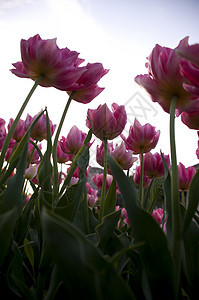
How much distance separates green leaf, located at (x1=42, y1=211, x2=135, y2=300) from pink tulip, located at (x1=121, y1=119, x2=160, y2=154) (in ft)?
1.78

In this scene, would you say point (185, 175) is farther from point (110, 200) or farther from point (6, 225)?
point (6, 225)

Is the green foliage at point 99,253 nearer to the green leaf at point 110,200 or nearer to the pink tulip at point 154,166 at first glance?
the green leaf at point 110,200

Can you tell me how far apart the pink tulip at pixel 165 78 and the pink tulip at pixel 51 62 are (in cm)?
17

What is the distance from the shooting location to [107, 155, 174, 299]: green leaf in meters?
0.27

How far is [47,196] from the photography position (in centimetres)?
44

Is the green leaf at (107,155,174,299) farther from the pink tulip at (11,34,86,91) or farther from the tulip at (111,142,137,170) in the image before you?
the tulip at (111,142,137,170)

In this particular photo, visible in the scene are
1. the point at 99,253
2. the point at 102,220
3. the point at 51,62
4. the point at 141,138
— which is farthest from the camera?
the point at 141,138

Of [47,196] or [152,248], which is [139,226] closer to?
[152,248]

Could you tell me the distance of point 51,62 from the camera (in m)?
0.51

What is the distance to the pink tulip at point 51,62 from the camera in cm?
51

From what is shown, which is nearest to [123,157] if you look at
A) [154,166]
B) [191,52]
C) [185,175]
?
[154,166]

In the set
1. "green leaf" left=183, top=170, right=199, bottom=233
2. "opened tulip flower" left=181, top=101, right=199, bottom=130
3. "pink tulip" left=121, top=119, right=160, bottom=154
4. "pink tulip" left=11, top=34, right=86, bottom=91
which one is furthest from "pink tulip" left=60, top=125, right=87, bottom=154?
"green leaf" left=183, top=170, right=199, bottom=233

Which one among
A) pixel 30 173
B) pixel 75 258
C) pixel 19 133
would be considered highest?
pixel 19 133

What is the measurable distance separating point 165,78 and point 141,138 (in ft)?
1.26
